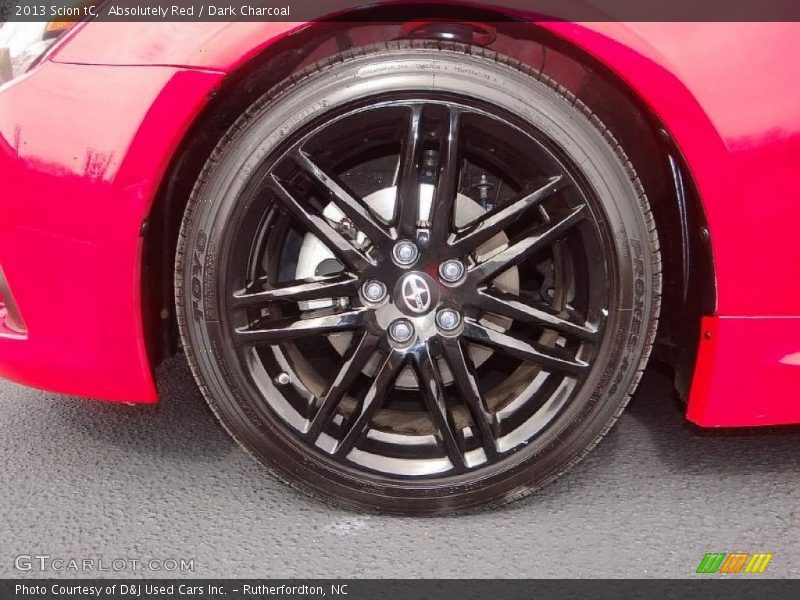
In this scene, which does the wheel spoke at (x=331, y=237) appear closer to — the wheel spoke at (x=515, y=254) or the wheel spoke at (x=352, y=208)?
the wheel spoke at (x=352, y=208)

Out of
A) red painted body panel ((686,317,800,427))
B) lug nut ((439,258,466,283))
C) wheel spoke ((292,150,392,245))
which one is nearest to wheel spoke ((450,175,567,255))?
lug nut ((439,258,466,283))

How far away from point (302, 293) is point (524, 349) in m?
0.44

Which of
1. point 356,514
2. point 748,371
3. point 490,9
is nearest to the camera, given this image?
point 490,9

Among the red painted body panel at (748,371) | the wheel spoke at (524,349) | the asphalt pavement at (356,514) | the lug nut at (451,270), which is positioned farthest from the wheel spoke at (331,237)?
the red painted body panel at (748,371)

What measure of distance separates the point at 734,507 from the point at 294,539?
888 mm

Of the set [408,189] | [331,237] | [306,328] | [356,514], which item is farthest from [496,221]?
[356,514]

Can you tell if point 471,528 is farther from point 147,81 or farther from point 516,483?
point 147,81

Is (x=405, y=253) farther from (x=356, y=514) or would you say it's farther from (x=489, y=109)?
(x=356, y=514)

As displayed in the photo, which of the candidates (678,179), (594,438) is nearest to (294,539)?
(594,438)

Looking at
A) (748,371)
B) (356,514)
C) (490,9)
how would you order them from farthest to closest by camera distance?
1. (356,514)
2. (748,371)
3. (490,9)

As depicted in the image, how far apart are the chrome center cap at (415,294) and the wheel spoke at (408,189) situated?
0.27 ft

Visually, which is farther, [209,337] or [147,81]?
[209,337]

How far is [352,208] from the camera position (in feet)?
4.49

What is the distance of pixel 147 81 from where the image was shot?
4.14ft
